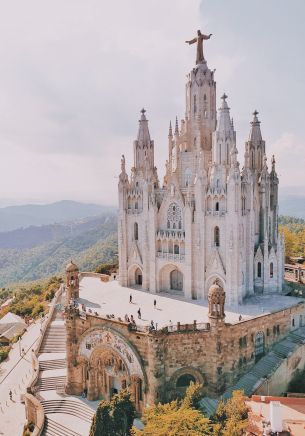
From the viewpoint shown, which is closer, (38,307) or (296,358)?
(296,358)

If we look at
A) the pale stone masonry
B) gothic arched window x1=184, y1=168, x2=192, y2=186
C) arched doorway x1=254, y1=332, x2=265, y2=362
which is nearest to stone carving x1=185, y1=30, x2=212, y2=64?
the pale stone masonry

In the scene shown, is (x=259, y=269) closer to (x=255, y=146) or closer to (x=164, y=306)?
(x=164, y=306)

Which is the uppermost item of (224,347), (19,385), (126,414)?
(224,347)

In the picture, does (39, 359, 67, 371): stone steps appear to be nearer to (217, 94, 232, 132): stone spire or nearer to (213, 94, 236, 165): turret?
(213, 94, 236, 165): turret

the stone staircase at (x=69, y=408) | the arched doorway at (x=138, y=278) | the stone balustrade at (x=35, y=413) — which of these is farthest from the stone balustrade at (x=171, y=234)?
the stone balustrade at (x=35, y=413)

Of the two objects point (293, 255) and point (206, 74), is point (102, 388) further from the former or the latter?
point (293, 255)

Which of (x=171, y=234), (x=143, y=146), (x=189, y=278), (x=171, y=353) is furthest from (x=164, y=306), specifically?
(x=143, y=146)

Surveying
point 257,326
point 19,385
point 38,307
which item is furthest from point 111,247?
point 257,326
